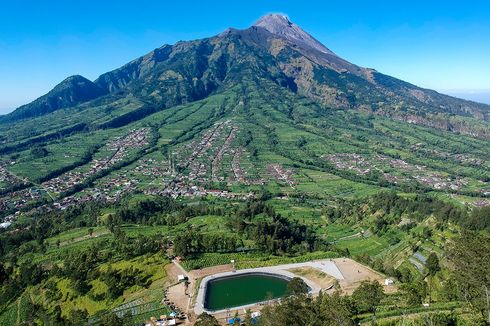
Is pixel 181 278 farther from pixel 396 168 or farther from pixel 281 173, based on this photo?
pixel 396 168

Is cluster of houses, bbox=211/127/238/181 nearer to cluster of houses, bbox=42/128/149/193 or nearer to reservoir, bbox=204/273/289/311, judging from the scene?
cluster of houses, bbox=42/128/149/193

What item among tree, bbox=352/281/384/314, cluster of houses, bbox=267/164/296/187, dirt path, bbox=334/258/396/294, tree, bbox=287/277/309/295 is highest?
tree, bbox=352/281/384/314

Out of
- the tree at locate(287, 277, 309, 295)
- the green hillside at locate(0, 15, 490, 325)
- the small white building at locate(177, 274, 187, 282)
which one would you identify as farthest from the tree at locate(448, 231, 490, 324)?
the small white building at locate(177, 274, 187, 282)

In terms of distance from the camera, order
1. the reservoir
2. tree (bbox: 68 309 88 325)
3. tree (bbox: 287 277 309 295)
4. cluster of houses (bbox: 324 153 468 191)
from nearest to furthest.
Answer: tree (bbox: 68 309 88 325)
tree (bbox: 287 277 309 295)
the reservoir
cluster of houses (bbox: 324 153 468 191)

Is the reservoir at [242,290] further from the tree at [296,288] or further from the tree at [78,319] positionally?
the tree at [78,319]

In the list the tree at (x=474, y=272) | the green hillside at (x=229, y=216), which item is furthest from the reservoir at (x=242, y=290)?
the tree at (x=474, y=272)
